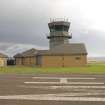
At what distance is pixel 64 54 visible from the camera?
172ft

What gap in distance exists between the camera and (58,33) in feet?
191

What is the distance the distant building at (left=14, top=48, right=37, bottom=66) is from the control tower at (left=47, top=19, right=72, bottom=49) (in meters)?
6.78

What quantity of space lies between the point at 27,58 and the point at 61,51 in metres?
16.8

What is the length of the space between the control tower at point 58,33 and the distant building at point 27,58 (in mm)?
6777

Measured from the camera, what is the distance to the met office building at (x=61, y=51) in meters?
52.0

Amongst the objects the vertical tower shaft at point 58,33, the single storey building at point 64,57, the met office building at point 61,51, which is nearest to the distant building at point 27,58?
the met office building at point 61,51

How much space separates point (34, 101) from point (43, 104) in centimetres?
72

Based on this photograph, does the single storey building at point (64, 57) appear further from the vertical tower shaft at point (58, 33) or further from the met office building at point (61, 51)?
the vertical tower shaft at point (58, 33)

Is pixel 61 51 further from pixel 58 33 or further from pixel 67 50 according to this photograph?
pixel 58 33

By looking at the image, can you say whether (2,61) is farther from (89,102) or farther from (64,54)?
(89,102)

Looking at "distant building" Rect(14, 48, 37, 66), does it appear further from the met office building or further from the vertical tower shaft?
the vertical tower shaft

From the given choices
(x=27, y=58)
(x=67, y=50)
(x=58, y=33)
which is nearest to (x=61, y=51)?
(x=67, y=50)

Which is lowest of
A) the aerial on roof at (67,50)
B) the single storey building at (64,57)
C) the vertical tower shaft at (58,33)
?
the single storey building at (64,57)

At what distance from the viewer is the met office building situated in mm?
51969
